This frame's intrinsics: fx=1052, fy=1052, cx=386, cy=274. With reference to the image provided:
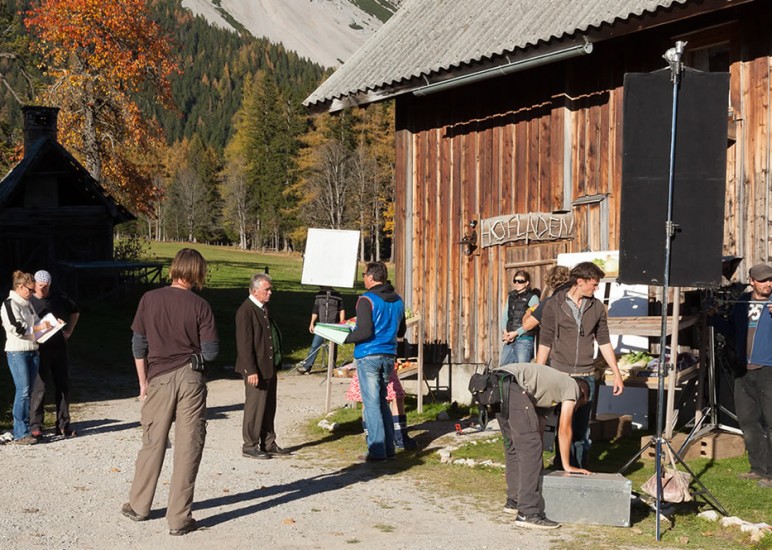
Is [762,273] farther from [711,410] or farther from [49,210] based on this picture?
[49,210]

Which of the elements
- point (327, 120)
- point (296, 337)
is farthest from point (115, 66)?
point (327, 120)

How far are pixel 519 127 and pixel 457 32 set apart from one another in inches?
85.2

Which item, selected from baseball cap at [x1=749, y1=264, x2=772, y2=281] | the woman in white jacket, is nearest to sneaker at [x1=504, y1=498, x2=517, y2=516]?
baseball cap at [x1=749, y1=264, x2=772, y2=281]

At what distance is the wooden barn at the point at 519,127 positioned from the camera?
38.7ft

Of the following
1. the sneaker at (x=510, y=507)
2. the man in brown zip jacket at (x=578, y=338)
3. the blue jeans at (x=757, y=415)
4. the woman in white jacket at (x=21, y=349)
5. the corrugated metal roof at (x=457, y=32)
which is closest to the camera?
the sneaker at (x=510, y=507)

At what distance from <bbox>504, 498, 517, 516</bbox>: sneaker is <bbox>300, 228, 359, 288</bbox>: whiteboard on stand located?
7.65 m

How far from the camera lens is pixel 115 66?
116 ft

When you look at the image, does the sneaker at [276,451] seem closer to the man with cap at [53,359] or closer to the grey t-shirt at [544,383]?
the man with cap at [53,359]

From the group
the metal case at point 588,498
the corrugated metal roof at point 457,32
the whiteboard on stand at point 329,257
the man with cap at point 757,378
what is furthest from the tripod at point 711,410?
the whiteboard on stand at point 329,257

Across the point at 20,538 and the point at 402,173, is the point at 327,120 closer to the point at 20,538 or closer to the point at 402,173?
the point at 402,173

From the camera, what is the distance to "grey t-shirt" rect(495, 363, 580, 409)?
8.67 m

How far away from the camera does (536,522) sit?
27.7 ft

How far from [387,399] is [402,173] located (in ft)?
18.5

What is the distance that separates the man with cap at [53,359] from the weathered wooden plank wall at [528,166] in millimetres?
5567
